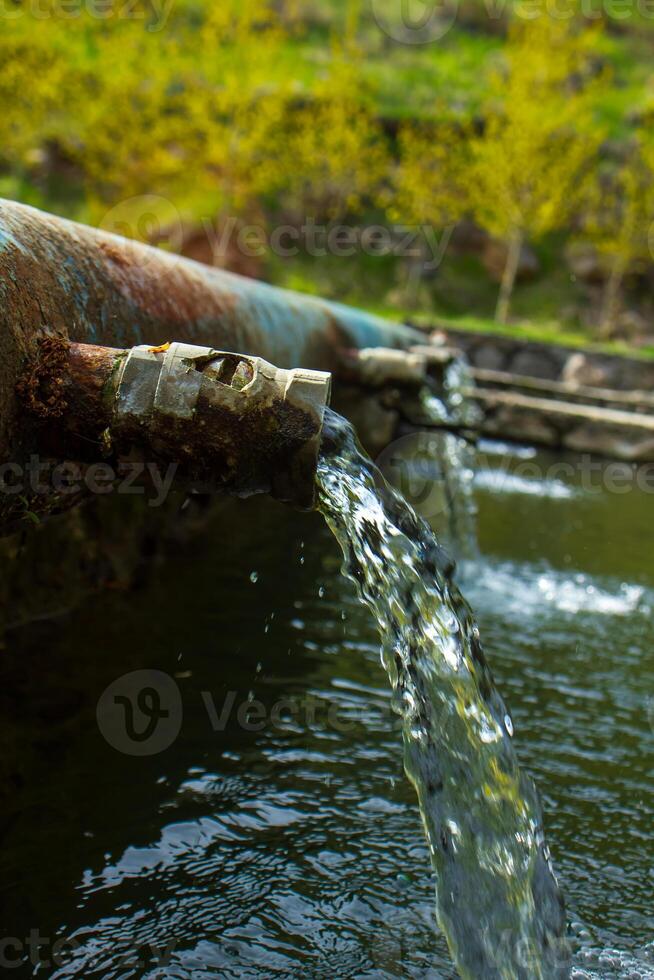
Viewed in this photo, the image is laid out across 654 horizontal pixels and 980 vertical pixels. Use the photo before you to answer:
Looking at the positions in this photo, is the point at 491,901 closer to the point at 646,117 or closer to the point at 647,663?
the point at 647,663

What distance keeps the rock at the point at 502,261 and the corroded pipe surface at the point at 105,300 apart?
22.3 meters

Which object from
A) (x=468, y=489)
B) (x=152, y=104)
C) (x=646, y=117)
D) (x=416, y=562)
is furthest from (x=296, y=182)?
(x=416, y=562)

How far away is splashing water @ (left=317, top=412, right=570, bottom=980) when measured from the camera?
223 centimetres

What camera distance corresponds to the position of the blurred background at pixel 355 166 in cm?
2216

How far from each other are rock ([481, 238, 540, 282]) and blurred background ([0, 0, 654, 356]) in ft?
0.20

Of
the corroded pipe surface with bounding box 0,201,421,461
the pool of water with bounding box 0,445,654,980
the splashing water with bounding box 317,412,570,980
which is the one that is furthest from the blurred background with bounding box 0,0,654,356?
the splashing water with bounding box 317,412,570,980

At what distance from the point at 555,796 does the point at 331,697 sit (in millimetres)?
1001

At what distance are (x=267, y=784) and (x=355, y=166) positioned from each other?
2401 centimetres

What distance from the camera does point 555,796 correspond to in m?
3.18
